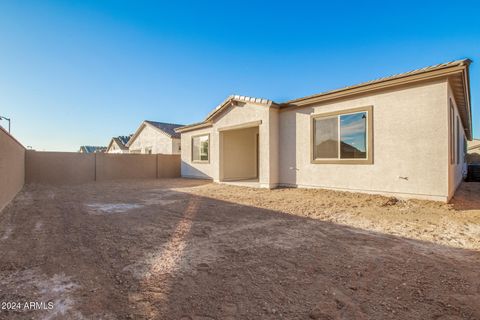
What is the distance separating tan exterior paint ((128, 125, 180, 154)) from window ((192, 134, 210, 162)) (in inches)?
262

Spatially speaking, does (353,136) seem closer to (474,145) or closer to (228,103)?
(228,103)

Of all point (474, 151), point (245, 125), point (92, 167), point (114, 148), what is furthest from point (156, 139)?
point (474, 151)

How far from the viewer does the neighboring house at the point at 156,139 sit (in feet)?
70.5

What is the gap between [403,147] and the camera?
677cm

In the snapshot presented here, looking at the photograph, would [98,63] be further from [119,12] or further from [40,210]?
[40,210]

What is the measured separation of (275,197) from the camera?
790cm

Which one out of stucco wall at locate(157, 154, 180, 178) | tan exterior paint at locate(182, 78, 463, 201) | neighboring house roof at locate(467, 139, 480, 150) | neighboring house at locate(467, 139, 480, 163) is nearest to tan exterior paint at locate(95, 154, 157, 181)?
stucco wall at locate(157, 154, 180, 178)

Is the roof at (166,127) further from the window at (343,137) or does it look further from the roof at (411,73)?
the roof at (411,73)

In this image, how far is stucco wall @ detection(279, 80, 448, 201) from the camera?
246 inches

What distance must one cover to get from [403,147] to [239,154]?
7.80 meters

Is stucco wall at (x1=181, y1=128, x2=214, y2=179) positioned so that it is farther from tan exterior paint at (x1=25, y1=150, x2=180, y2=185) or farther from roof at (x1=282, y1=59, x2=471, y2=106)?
roof at (x1=282, y1=59, x2=471, y2=106)

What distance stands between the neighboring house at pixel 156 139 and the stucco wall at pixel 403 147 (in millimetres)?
15640

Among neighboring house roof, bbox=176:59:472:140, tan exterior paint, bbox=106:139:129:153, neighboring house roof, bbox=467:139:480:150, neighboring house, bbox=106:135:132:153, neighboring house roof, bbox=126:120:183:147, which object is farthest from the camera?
tan exterior paint, bbox=106:139:129:153

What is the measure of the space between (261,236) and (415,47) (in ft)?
39.0
